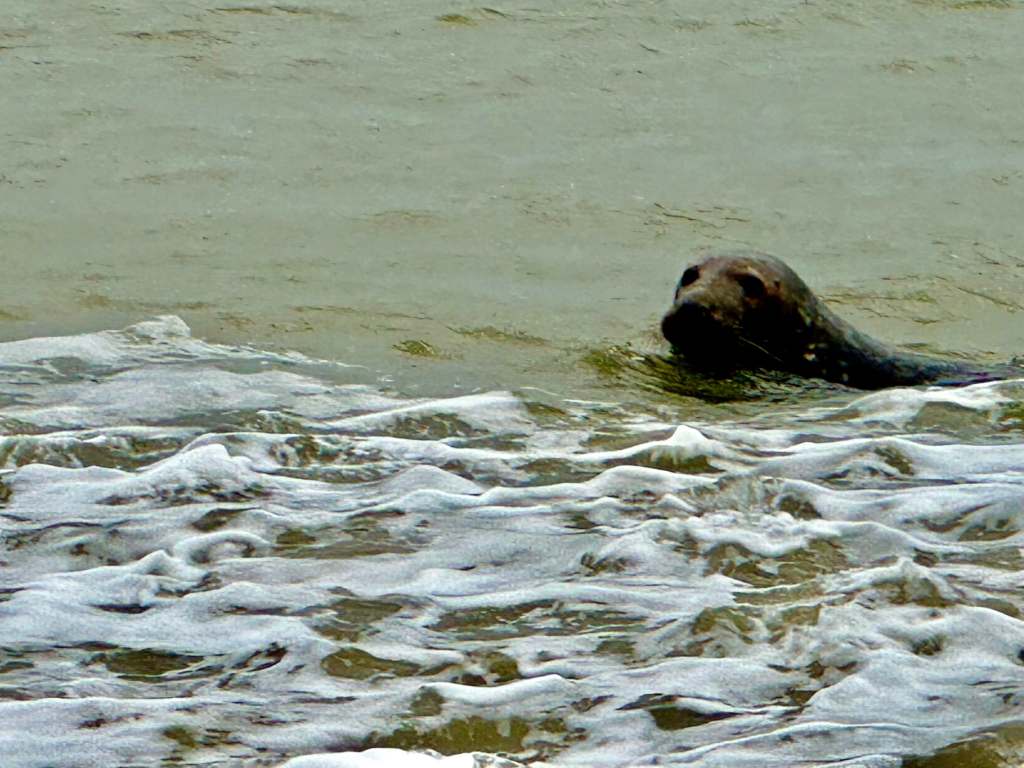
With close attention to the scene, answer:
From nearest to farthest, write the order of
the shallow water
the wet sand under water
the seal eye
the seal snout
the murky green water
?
the shallow water
the murky green water
the seal snout
the seal eye
the wet sand under water

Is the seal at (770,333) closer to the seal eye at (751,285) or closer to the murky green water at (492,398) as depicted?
the seal eye at (751,285)

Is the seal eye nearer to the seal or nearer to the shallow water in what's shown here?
the seal

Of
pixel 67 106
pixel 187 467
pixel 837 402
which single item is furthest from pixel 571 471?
pixel 67 106

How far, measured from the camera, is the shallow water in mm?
3270

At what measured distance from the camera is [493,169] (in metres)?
9.70

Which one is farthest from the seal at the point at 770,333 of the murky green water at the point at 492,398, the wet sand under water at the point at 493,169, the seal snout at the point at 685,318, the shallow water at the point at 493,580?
the shallow water at the point at 493,580

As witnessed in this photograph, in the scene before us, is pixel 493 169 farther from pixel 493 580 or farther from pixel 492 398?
pixel 493 580

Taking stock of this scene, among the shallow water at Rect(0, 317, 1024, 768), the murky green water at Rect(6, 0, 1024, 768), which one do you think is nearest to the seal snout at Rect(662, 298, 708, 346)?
the murky green water at Rect(6, 0, 1024, 768)

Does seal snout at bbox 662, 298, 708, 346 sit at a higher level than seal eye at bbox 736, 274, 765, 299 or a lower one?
lower

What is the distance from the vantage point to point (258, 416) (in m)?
5.62

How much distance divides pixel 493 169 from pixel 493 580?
577 centimetres

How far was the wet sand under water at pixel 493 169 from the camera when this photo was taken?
25.4 ft

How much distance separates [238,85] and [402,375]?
4380 mm

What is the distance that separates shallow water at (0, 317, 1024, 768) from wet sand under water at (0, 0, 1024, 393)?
1073 millimetres
